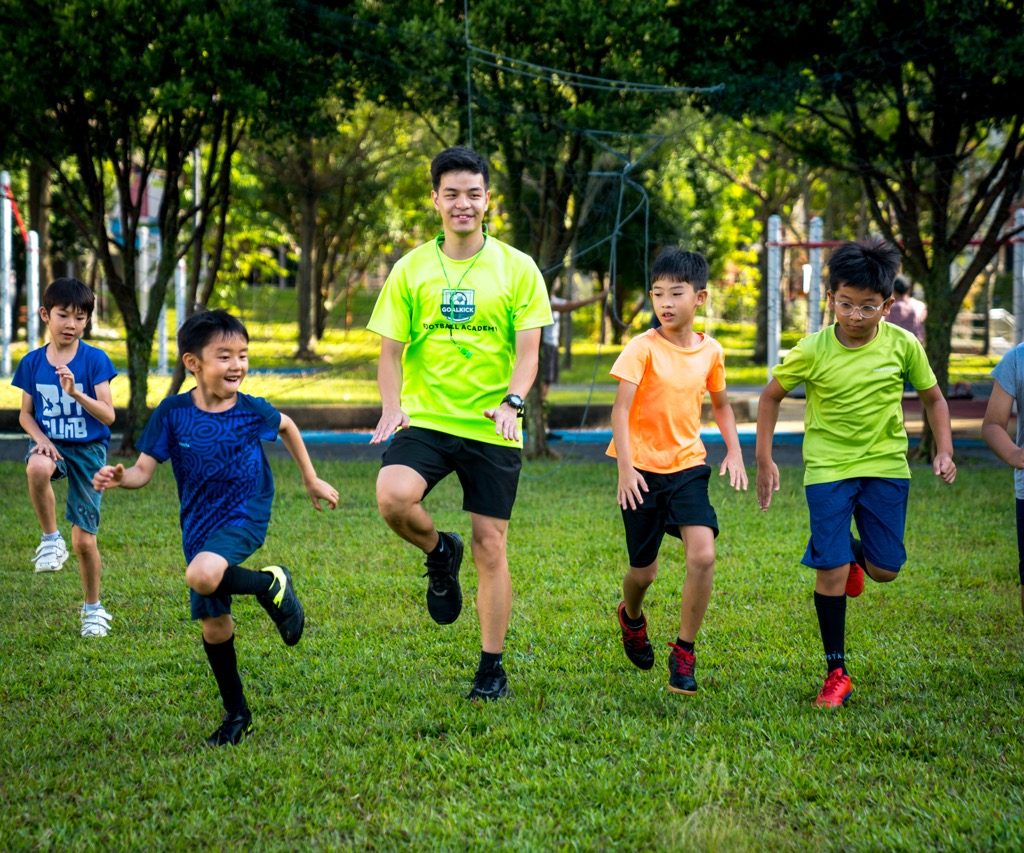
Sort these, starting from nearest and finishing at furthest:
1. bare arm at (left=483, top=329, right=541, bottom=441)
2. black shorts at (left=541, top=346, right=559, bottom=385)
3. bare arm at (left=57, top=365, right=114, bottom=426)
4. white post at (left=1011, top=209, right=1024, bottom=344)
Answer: bare arm at (left=483, top=329, right=541, bottom=441)
bare arm at (left=57, top=365, right=114, bottom=426)
white post at (left=1011, top=209, right=1024, bottom=344)
black shorts at (left=541, top=346, right=559, bottom=385)

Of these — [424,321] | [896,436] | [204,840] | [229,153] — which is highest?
[229,153]

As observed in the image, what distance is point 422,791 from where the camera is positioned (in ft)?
12.8

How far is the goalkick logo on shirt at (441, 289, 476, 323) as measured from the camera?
490 cm

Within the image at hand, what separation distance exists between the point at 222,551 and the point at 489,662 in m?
1.15

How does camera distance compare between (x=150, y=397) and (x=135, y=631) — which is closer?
(x=135, y=631)

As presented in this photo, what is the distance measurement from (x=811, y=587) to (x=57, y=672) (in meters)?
3.87

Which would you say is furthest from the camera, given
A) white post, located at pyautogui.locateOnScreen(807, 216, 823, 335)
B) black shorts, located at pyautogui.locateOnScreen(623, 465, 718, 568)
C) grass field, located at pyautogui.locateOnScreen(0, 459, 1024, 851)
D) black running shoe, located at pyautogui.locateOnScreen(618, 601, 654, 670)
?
white post, located at pyautogui.locateOnScreen(807, 216, 823, 335)

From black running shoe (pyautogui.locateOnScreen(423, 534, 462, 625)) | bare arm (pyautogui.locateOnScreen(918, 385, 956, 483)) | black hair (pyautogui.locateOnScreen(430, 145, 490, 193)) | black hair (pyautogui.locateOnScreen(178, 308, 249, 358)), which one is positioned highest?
black hair (pyautogui.locateOnScreen(430, 145, 490, 193))

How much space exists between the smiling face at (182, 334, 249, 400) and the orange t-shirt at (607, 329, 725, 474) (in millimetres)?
1451

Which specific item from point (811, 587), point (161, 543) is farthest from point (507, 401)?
point (161, 543)

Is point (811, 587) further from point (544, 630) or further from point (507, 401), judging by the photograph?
point (507, 401)

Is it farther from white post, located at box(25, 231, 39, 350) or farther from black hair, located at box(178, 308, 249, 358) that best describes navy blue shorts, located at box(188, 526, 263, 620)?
white post, located at box(25, 231, 39, 350)

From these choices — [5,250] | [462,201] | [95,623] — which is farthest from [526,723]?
[5,250]

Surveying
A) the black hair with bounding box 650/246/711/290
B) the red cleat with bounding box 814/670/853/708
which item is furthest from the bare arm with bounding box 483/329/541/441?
the red cleat with bounding box 814/670/853/708
